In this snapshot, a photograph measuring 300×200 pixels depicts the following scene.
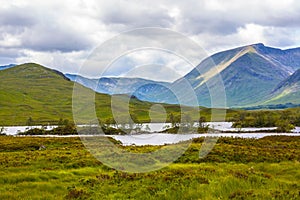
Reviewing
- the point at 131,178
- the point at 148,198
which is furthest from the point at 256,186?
the point at 131,178

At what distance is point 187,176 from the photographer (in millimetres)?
21562

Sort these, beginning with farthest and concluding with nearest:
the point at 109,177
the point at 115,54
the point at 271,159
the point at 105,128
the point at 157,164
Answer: the point at 105,128
the point at 271,159
the point at 157,164
the point at 115,54
the point at 109,177

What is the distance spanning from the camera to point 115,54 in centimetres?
2603

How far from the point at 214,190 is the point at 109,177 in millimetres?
7715

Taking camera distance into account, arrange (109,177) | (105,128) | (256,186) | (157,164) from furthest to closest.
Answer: (105,128), (157,164), (109,177), (256,186)

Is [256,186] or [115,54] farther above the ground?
[115,54]

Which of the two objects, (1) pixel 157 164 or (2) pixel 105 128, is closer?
(1) pixel 157 164

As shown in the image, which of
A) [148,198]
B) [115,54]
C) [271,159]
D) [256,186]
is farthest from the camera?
A: [271,159]

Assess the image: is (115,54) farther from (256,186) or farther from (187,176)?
(256,186)

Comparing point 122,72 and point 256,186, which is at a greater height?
point 122,72

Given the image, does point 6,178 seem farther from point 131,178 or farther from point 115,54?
point 115,54

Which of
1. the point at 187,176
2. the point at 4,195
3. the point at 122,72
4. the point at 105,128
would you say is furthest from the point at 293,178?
the point at 105,128

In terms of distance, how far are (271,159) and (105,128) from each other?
96.2m

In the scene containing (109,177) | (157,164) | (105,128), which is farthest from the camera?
(105,128)
